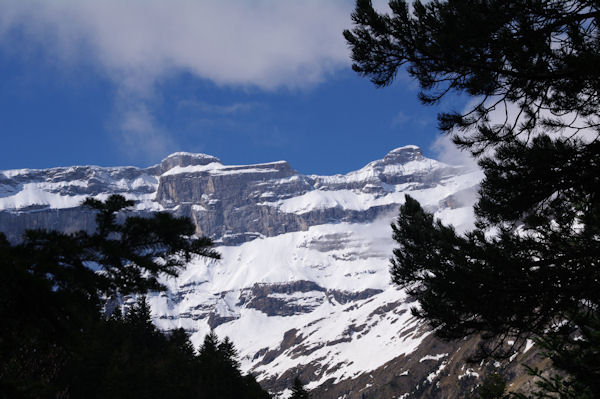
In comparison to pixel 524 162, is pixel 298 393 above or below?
below

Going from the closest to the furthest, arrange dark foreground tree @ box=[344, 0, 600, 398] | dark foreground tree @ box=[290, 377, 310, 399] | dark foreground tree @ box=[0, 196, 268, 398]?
1. dark foreground tree @ box=[0, 196, 268, 398]
2. dark foreground tree @ box=[344, 0, 600, 398]
3. dark foreground tree @ box=[290, 377, 310, 399]

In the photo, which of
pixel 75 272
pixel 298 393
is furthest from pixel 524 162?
pixel 298 393

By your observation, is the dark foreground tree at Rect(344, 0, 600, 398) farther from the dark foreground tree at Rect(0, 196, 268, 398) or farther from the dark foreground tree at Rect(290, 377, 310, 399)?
the dark foreground tree at Rect(290, 377, 310, 399)

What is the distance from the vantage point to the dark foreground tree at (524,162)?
781cm

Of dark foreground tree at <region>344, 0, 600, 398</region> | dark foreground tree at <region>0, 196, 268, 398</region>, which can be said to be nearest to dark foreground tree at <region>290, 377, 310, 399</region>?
dark foreground tree at <region>344, 0, 600, 398</region>

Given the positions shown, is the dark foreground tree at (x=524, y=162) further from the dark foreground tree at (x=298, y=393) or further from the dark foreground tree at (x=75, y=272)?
the dark foreground tree at (x=298, y=393)

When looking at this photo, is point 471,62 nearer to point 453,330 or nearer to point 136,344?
point 453,330

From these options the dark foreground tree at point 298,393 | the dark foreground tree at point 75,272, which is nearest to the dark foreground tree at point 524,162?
the dark foreground tree at point 75,272

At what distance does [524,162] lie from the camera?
8.71m

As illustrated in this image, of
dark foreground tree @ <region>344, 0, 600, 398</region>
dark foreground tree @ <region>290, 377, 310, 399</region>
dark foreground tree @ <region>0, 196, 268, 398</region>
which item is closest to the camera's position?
dark foreground tree @ <region>0, 196, 268, 398</region>

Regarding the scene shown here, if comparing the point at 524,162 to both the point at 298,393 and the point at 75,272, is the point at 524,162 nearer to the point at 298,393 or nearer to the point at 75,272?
the point at 75,272

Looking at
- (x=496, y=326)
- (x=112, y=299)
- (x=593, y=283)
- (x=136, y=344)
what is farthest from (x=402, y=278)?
(x=136, y=344)

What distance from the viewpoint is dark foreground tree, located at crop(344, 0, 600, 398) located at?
7.81 meters

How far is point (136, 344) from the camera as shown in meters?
47.8
